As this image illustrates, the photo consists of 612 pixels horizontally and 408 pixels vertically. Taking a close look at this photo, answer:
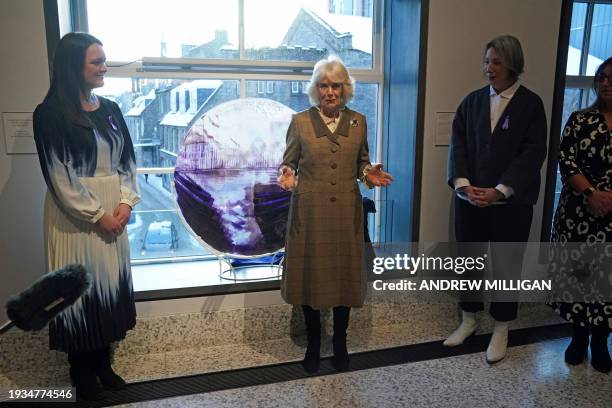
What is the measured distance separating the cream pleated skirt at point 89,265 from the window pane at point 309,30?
1094 millimetres

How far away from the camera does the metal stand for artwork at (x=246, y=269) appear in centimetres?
225

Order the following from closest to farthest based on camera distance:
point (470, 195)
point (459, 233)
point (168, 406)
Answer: point (168, 406)
point (470, 195)
point (459, 233)

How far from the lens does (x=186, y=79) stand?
7.45 ft

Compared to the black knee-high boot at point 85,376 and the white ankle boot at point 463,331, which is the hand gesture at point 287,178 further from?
the white ankle boot at point 463,331

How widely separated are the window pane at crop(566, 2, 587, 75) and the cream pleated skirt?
260 centimetres

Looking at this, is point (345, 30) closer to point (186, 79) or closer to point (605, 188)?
point (186, 79)

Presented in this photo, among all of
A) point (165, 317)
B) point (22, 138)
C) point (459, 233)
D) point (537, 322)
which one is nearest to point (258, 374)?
point (165, 317)

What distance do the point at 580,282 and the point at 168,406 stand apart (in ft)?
5.90

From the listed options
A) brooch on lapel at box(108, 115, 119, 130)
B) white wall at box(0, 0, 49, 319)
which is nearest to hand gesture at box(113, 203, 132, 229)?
brooch on lapel at box(108, 115, 119, 130)

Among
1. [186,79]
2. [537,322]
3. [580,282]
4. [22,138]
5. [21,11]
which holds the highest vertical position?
[21,11]

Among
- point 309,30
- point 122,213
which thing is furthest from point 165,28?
point 122,213

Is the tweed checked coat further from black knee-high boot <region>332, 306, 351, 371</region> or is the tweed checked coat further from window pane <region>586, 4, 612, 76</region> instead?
window pane <region>586, 4, 612, 76</region>

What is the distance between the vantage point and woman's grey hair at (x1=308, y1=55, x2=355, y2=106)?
175 cm

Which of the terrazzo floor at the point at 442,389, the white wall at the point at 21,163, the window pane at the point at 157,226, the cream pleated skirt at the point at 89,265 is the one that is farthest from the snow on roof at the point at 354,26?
the terrazzo floor at the point at 442,389
